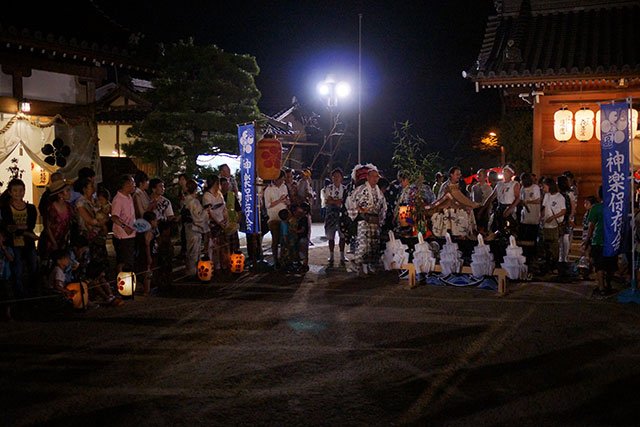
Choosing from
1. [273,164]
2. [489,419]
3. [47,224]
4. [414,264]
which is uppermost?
[273,164]

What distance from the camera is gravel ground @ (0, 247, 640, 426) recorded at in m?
4.33

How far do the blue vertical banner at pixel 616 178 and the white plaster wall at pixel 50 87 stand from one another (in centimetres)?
1223

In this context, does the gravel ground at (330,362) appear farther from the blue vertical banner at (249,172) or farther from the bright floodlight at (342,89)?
the bright floodlight at (342,89)

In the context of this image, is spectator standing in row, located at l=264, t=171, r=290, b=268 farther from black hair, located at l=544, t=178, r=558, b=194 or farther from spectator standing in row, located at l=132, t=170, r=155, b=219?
black hair, located at l=544, t=178, r=558, b=194

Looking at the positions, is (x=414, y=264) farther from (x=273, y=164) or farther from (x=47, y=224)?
(x=47, y=224)

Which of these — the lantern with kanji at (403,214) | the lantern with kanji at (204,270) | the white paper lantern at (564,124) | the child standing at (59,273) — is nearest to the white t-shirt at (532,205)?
the lantern with kanji at (403,214)

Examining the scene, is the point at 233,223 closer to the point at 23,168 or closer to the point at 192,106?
the point at 192,106

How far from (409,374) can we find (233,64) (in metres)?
14.2

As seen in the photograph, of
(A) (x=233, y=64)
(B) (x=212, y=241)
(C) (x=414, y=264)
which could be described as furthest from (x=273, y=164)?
(A) (x=233, y=64)

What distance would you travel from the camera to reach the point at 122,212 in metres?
8.43

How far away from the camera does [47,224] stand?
799cm

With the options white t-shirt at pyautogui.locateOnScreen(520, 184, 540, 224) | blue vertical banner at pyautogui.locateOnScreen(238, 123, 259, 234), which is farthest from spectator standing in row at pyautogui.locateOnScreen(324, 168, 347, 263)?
white t-shirt at pyautogui.locateOnScreen(520, 184, 540, 224)

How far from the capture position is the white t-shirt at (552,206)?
1045cm

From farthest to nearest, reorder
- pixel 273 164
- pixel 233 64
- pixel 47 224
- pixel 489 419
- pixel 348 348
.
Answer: pixel 233 64 → pixel 273 164 → pixel 47 224 → pixel 348 348 → pixel 489 419
